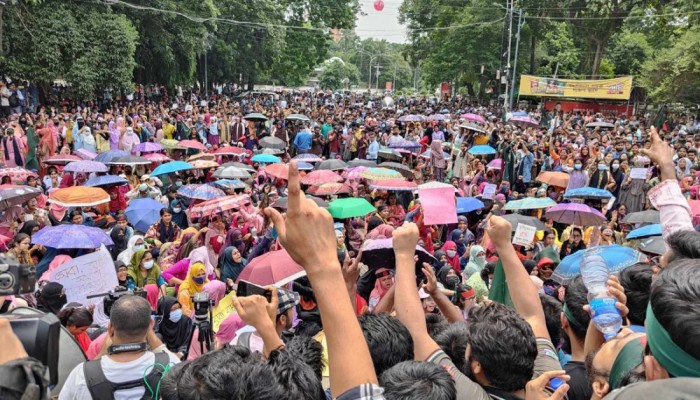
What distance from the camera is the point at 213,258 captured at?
739 centimetres

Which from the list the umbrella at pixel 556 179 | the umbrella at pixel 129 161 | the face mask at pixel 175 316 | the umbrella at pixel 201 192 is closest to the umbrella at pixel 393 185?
the umbrella at pixel 201 192

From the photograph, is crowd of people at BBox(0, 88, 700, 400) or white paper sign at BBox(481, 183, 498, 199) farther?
white paper sign at BBox(481, 183, 498, 199)

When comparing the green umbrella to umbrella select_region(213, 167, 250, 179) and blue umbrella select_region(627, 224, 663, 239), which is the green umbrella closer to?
umbrella select_region(213, 167, 250, 179)

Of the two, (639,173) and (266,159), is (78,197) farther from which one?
(639,173)

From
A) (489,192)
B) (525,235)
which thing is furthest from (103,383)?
(489,192)

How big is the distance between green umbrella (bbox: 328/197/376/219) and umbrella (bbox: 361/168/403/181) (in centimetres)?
142

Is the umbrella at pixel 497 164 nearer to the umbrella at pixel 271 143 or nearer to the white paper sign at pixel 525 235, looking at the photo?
the umbrella at pixel 271 143

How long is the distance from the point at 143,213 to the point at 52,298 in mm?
3791

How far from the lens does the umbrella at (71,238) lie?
20.6 feet

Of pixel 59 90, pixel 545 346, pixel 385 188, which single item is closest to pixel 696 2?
pixel 385 188

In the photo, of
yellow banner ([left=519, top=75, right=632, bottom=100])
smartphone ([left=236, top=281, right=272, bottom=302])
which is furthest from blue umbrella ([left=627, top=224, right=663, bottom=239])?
yellow banner ([left=519, top=75, right=632, bottom=100])

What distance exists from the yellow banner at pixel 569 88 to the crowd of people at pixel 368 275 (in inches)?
601

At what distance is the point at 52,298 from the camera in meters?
4.78

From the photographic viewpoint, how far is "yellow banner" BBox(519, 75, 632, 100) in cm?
3019
